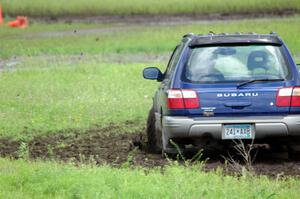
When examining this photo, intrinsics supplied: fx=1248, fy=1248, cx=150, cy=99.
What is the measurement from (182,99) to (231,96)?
59cm

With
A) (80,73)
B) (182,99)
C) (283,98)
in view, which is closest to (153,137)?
(182,99)

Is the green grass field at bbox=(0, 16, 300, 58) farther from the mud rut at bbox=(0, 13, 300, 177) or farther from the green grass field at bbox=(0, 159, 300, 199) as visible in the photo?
the green grass field at bbox=(0, 159, 300, 199)

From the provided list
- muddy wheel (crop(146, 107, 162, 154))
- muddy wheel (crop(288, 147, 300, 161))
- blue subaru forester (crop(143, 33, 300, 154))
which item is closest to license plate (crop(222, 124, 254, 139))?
blue subaru forester (crop(143, 33, 300, 154))

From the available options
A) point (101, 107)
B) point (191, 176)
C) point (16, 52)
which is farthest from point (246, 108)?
point (16, 52)

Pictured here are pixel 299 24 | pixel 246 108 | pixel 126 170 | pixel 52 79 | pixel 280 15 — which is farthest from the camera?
pixel 280 15

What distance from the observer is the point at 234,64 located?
15188 millimetres

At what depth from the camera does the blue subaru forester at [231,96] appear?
1470cm

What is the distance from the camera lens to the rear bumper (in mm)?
14672

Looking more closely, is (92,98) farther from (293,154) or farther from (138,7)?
(138,7)

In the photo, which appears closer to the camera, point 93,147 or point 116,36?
point 93,147

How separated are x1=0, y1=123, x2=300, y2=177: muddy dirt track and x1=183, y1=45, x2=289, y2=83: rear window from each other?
3.40 ft

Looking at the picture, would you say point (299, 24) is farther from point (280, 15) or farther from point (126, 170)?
point (126, 170)

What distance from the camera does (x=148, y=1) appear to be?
2034 inches

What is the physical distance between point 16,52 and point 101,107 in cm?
1411
